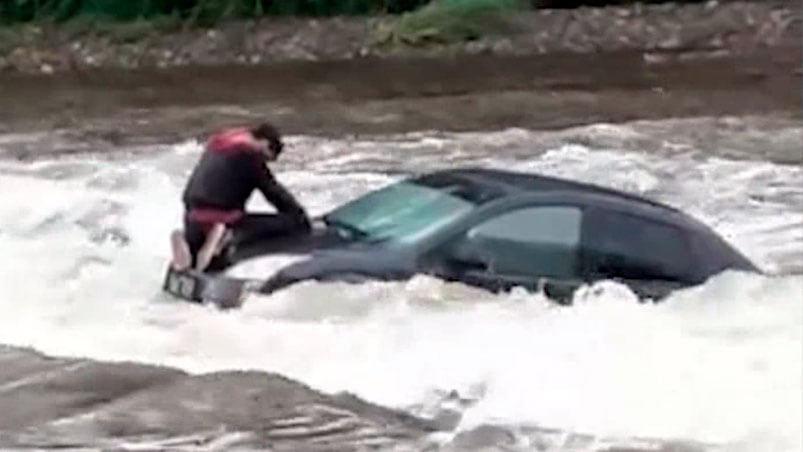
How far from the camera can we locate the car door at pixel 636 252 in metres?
14.4

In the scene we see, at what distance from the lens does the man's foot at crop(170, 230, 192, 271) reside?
14.7 meters

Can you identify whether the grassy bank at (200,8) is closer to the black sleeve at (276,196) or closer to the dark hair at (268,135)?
the dark hair at (268,135)

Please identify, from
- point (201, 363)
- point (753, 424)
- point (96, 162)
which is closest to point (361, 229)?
point (201, 363)

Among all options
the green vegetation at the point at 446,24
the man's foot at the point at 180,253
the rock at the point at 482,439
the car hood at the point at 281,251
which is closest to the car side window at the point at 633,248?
the car hood at the point at 281,251

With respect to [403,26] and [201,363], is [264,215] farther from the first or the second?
[403,26]

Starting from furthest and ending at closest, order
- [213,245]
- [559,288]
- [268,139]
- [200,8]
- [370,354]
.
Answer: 1. [200,8]
2. [268,139]
3. [213,245]
4. [559,288]
5. [370,354]

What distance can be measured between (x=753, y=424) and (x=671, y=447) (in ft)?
2.36

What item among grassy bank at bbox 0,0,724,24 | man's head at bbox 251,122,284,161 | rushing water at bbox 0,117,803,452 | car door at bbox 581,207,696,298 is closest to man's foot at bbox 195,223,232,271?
rushing water at bbox 0,117,803,452

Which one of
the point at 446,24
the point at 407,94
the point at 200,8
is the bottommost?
the point at 200,8

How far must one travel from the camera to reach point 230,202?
582 inches

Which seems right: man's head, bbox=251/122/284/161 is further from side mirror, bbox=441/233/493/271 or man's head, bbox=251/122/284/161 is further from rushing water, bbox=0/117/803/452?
side mirror, bbox=441/233/493/271

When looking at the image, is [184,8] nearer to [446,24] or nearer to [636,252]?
[446,24]

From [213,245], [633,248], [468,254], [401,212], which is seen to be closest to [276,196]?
[213,245]

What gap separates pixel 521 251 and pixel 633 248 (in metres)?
0.81
